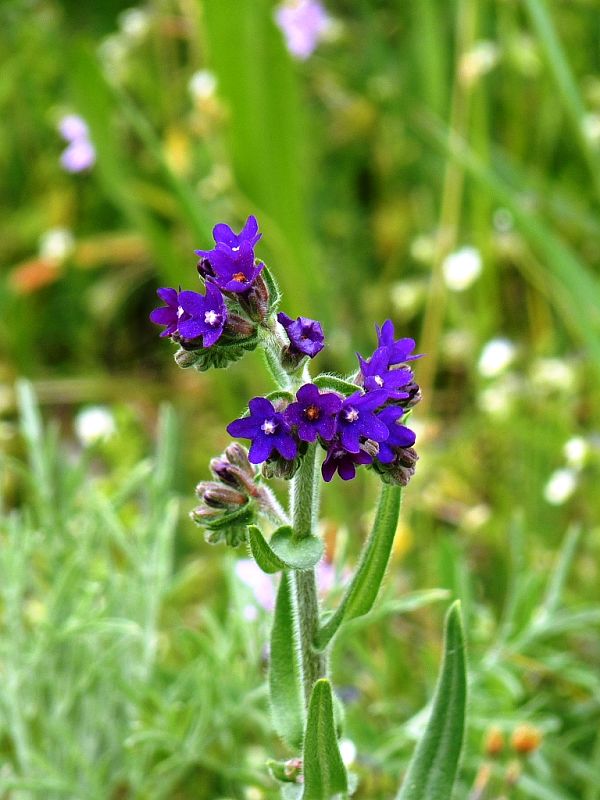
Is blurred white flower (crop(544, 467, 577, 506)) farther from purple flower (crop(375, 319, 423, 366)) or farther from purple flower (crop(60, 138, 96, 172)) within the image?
purple flower (crop(60, 138, 96, 172))

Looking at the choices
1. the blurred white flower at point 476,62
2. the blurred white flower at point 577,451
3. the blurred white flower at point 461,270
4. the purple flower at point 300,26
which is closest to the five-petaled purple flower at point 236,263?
the blurred white flower at point 577,451

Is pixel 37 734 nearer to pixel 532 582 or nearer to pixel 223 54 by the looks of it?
pixel 532 582

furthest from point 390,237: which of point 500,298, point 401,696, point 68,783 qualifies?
point 68,783

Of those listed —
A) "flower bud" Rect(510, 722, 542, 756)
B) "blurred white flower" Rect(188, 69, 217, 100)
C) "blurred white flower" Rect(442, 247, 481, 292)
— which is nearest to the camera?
"flower bud" Rect(510, 722, 542, 756)

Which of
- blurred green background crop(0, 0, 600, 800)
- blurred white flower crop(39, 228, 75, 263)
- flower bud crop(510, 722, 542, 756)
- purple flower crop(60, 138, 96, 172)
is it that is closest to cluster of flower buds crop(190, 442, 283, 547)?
blurred green background crop(0, 0, 600, 800)

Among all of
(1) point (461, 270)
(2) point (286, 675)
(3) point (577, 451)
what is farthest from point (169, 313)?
(1) point (461, 270)

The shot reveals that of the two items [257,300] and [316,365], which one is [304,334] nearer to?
[257,300]
